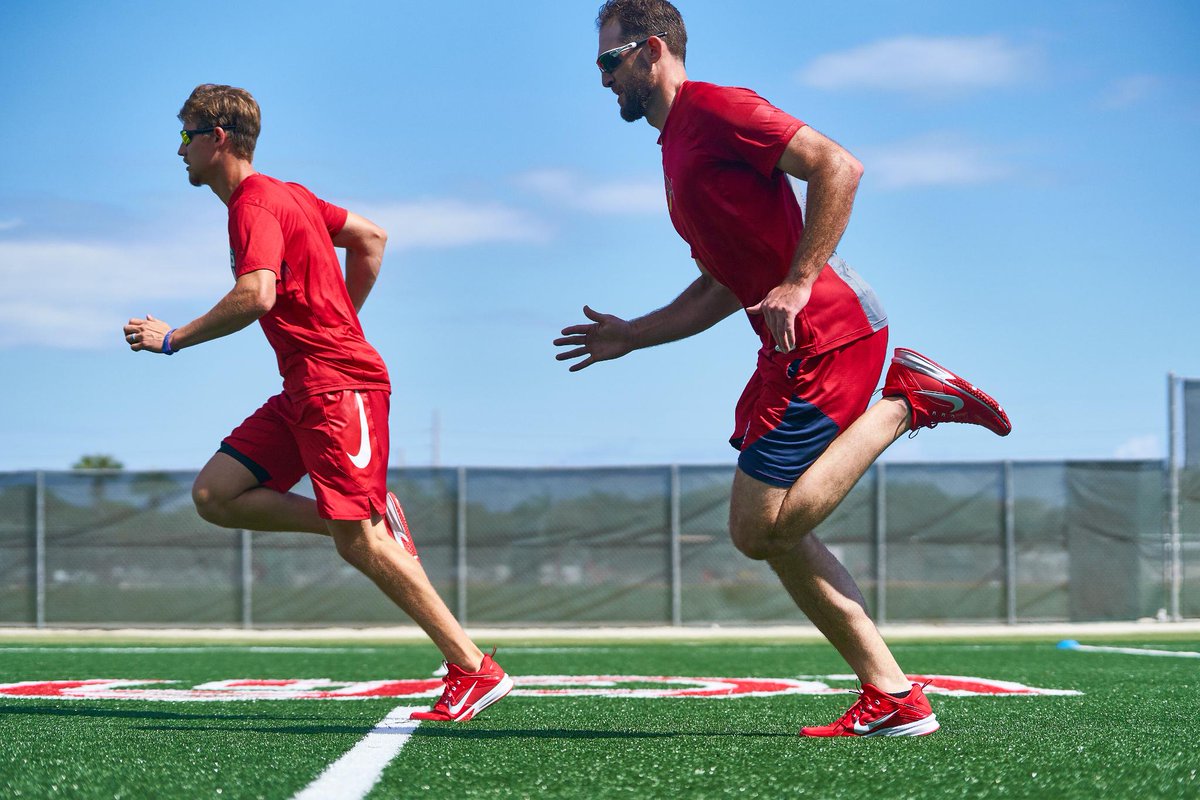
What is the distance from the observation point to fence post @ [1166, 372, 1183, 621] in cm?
1617

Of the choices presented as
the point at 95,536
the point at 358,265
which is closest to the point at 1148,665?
the point at 358,265

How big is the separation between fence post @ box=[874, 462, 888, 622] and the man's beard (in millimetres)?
12618

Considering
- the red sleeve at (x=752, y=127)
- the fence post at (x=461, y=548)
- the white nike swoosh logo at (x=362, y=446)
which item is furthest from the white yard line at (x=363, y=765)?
the fence post at (x=461, y=548)

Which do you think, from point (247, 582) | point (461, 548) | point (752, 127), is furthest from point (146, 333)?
point (247, 582)

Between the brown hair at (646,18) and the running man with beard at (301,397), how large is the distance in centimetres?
132

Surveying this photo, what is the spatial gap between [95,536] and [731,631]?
316 inches

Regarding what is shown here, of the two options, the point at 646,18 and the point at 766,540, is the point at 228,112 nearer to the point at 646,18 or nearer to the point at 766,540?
the point at 646,18

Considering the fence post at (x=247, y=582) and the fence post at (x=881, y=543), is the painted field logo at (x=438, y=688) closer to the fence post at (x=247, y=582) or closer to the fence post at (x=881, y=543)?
the fence post at (x=881, y=543)

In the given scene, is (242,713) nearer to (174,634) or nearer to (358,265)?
(358,265)

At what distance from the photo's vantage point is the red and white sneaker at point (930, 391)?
12.2 feet

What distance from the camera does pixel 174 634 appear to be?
1527 centimetres

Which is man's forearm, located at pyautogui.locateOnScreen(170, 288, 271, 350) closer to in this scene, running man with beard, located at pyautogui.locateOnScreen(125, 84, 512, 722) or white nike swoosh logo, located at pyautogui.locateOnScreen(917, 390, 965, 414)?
running man with beard, located at pyautogui.locateOnScreen(125, 84, 512, 722)

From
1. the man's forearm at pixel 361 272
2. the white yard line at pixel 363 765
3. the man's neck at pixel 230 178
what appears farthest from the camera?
the man's forearm at pixel 361 272

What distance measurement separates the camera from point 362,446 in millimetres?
4207
